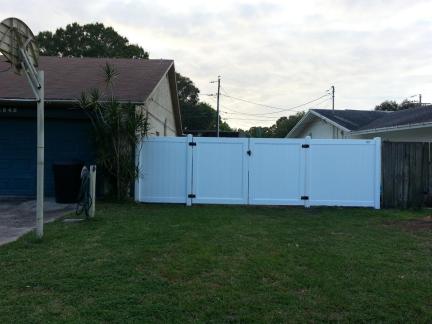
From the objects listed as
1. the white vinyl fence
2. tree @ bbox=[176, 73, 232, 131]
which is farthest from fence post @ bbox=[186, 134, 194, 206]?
tree @ bbox=[176, 73, 232, 131]

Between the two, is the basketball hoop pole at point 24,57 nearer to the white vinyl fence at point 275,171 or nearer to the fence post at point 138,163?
the fence post at point 138,163

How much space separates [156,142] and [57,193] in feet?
9.03

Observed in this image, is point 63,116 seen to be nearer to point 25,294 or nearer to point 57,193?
point 57,193

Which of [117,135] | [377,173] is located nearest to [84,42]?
[117,135]

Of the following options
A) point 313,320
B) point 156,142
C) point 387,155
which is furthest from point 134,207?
point 313,320

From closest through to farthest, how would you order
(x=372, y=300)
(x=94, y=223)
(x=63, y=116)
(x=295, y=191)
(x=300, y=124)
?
(x=372, y=300), (x=94, y=223), (x=295, y=191), (x=63, y=116), (x=300, y=124)

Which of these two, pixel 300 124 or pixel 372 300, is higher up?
pixel 300 124

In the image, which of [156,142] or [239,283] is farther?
[156,142]

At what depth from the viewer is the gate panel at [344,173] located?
11242 mm

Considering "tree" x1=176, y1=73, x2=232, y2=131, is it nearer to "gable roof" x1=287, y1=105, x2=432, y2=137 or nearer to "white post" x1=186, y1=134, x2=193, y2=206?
"gable roof" x1=287, y1=105, x2=432, y2=137

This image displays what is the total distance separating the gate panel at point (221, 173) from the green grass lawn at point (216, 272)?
2.63 meters

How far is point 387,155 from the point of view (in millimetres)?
11391

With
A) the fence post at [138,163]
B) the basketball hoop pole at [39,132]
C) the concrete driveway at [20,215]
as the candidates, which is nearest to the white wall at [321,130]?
the fence post at [138,163]

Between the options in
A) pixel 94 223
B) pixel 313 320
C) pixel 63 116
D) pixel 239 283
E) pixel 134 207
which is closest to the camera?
pixel 313 320
